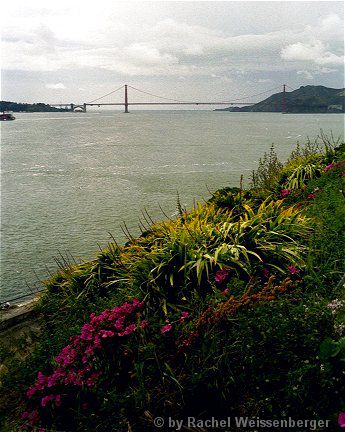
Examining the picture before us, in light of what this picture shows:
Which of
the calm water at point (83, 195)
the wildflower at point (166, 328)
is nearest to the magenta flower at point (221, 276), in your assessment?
the wildflower at point (166, 328)

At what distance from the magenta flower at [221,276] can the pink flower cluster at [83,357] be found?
97cm

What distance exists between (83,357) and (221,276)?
67.0 inches

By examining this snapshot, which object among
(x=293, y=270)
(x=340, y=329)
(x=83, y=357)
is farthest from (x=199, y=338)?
(x=293, y=270)

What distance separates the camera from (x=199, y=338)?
12.8ft

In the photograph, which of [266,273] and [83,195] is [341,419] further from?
[83,195]

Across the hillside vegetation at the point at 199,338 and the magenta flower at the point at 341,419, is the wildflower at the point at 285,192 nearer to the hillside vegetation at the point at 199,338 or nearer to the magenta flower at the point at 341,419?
the hillside vegetation at the point at 199,338

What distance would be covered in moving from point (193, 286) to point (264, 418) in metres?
1.95

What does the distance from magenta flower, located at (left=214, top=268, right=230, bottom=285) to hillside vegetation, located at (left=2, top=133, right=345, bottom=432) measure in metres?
0.01

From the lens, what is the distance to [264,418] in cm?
318

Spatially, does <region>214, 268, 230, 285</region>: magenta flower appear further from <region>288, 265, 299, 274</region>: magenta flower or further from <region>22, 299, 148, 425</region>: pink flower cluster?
<region>22, 299, 148, 425</region>: pink flower cluster

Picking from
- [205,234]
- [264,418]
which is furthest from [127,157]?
[264,418]

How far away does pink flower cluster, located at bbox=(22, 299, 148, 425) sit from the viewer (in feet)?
12.7

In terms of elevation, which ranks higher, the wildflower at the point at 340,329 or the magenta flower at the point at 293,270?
the magenta flower at the point at 293,270

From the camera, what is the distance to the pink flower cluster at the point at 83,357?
3876 mm
